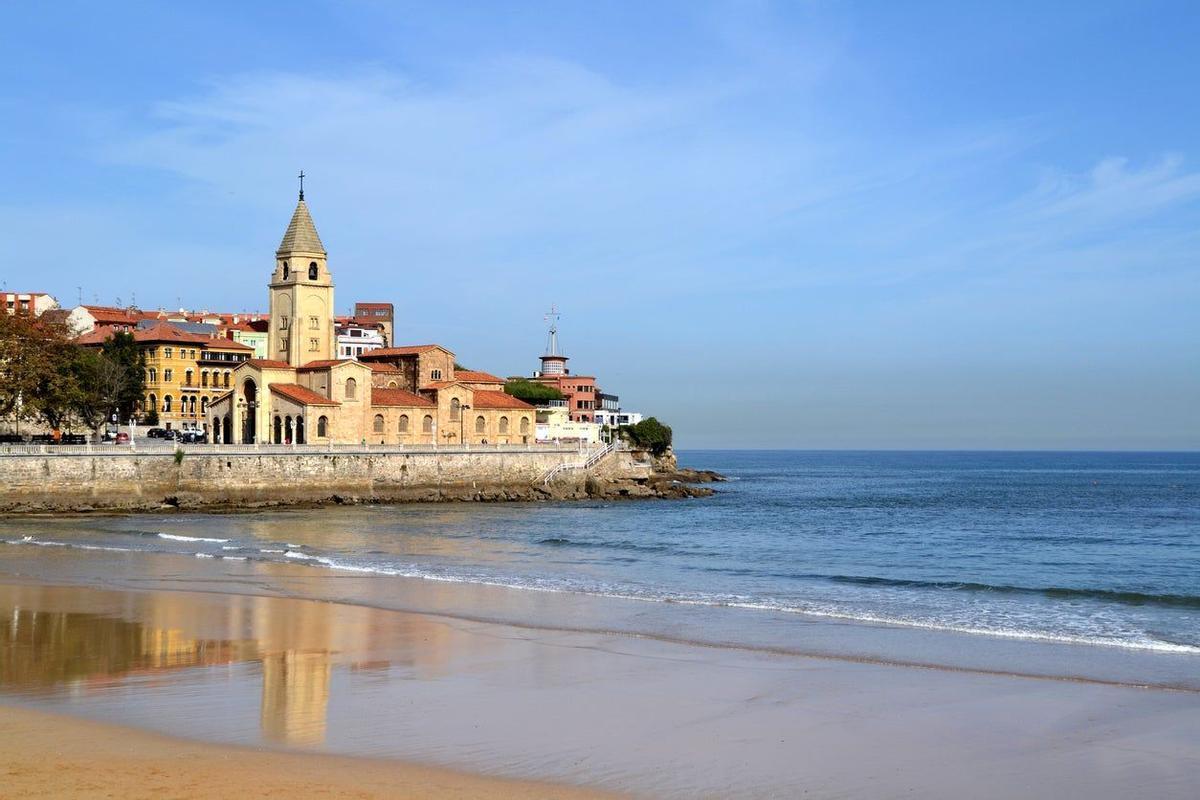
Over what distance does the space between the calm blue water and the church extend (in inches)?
427

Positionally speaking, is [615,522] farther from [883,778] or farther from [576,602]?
[883,778]

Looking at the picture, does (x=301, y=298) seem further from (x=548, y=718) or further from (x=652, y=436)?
(x=548, y=718)

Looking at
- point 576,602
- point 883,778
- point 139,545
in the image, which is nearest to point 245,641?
point 576,602

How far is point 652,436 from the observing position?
94812mm

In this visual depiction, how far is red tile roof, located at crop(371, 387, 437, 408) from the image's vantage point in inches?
2739

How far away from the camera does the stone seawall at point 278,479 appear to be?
5150 cm

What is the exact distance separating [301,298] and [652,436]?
110 feet

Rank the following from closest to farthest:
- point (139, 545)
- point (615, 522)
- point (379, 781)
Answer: point (379, 781) → point (139, 545) → point (615, 522)

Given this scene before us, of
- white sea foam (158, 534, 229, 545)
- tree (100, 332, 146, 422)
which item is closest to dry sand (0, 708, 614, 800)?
white sea foam (158, 534, 229, 545)

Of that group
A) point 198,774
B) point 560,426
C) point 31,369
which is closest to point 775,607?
point 198,774

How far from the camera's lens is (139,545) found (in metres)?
38.0

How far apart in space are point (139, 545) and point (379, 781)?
29459mm

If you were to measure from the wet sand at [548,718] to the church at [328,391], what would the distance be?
46.1 metres

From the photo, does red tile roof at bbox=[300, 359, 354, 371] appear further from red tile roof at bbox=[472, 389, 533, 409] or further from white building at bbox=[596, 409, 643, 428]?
white building at bbox=[596, 409, 643, 428]
